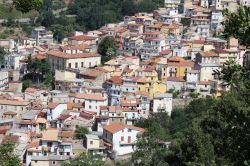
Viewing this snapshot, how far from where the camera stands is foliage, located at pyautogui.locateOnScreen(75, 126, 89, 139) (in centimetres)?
2042

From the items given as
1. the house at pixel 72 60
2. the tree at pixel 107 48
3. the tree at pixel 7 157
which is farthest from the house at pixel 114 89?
the tree at pixel 7 157

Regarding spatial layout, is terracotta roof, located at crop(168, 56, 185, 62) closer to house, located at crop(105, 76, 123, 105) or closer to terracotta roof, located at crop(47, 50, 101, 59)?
house, located at crop(105, 76, 123, 105)

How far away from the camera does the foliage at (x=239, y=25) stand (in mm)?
Result: 4398

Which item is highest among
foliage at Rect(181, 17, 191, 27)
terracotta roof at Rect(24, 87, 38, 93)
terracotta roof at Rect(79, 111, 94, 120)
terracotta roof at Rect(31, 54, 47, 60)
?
foliage at Rect(181, 17, 191, 27)

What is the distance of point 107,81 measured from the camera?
24.3 metres

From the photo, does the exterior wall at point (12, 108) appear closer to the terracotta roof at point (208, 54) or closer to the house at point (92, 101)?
the house at point (92, 101)

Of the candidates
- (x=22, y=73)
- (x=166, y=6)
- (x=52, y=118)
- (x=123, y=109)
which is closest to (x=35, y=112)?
(x=52, y=118)

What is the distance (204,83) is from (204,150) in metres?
16.4

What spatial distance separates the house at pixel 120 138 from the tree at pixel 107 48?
845 cm

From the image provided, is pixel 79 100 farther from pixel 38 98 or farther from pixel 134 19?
pixel 134 19

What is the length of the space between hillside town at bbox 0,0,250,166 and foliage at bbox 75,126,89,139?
0.15 feet

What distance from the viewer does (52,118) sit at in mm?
21938

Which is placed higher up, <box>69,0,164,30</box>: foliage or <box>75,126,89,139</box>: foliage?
<box>69,0,164,30</box>: foliage

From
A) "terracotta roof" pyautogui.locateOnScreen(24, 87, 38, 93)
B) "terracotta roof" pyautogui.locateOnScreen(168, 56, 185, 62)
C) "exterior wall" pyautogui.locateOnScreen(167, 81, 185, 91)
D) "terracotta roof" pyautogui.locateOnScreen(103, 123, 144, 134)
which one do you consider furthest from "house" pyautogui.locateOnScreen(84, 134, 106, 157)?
"terracotta roof" pyautogui.locateOnScreen(168, 56, 185, 62)
